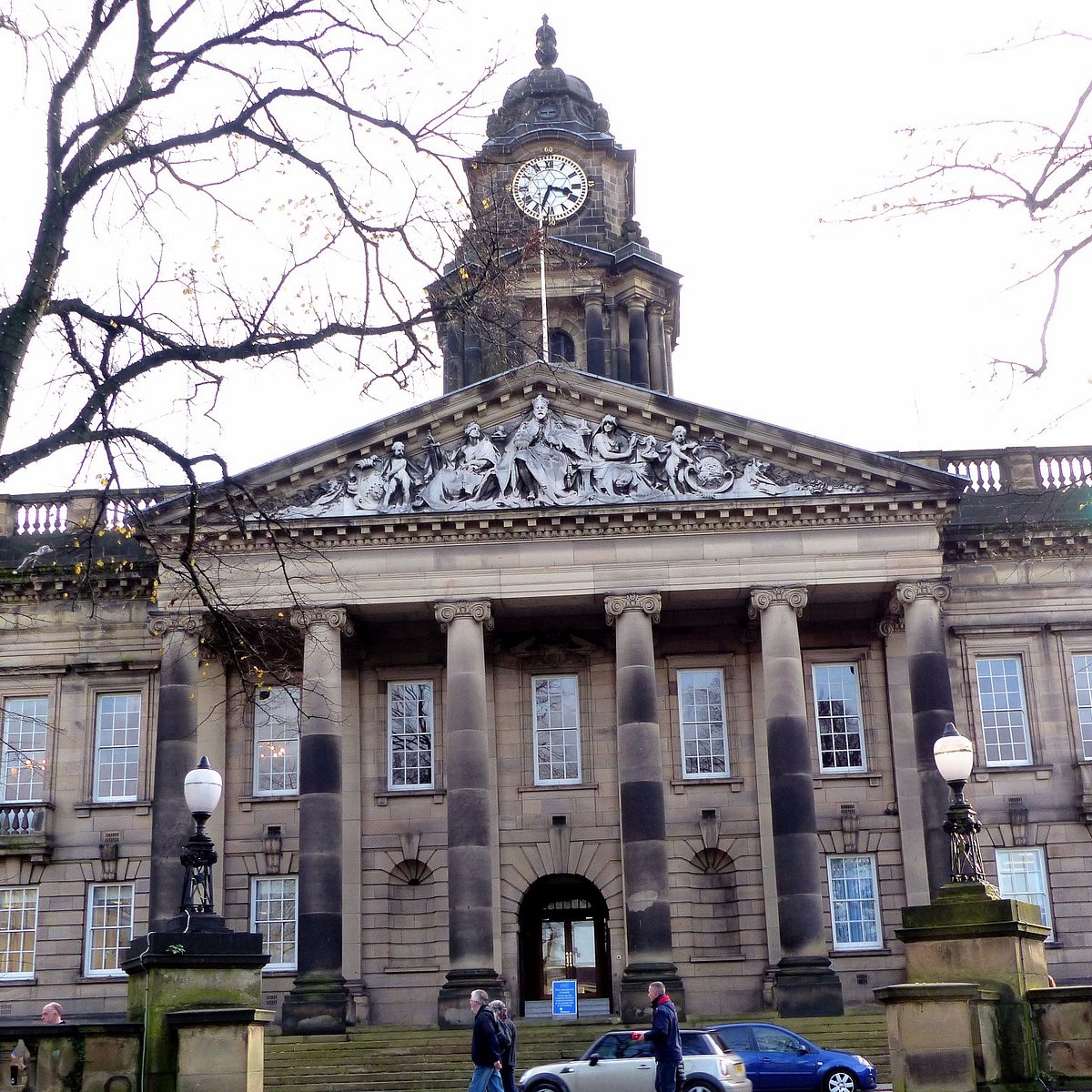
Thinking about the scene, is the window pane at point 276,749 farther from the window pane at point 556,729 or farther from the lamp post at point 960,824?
the lamp post at point 960,824

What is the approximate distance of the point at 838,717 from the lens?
4059cm

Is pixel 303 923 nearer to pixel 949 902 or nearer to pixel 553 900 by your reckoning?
Result: pixel 553 900

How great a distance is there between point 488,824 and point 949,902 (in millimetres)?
18474

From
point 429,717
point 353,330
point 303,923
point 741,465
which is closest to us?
point 353,330

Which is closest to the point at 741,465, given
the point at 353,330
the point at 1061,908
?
the point at 1061,908

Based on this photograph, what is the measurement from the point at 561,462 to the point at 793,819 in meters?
9.61

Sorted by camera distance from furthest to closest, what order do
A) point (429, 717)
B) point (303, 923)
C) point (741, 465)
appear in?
point (429, 717) → point (741, 465) → point (303, 923)

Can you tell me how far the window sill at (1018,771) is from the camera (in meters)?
39.7

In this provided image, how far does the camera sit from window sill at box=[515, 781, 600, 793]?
1585 inches

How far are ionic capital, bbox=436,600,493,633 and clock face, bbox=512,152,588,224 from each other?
2136cm

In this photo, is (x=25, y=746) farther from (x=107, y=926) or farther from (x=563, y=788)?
(x=563, y=788)

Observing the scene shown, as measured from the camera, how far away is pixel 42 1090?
1719 cm

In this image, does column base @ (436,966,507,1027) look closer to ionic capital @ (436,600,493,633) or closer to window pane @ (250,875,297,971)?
window pane @ (250,875,297,971)

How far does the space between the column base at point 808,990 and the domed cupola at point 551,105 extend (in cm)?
3121
